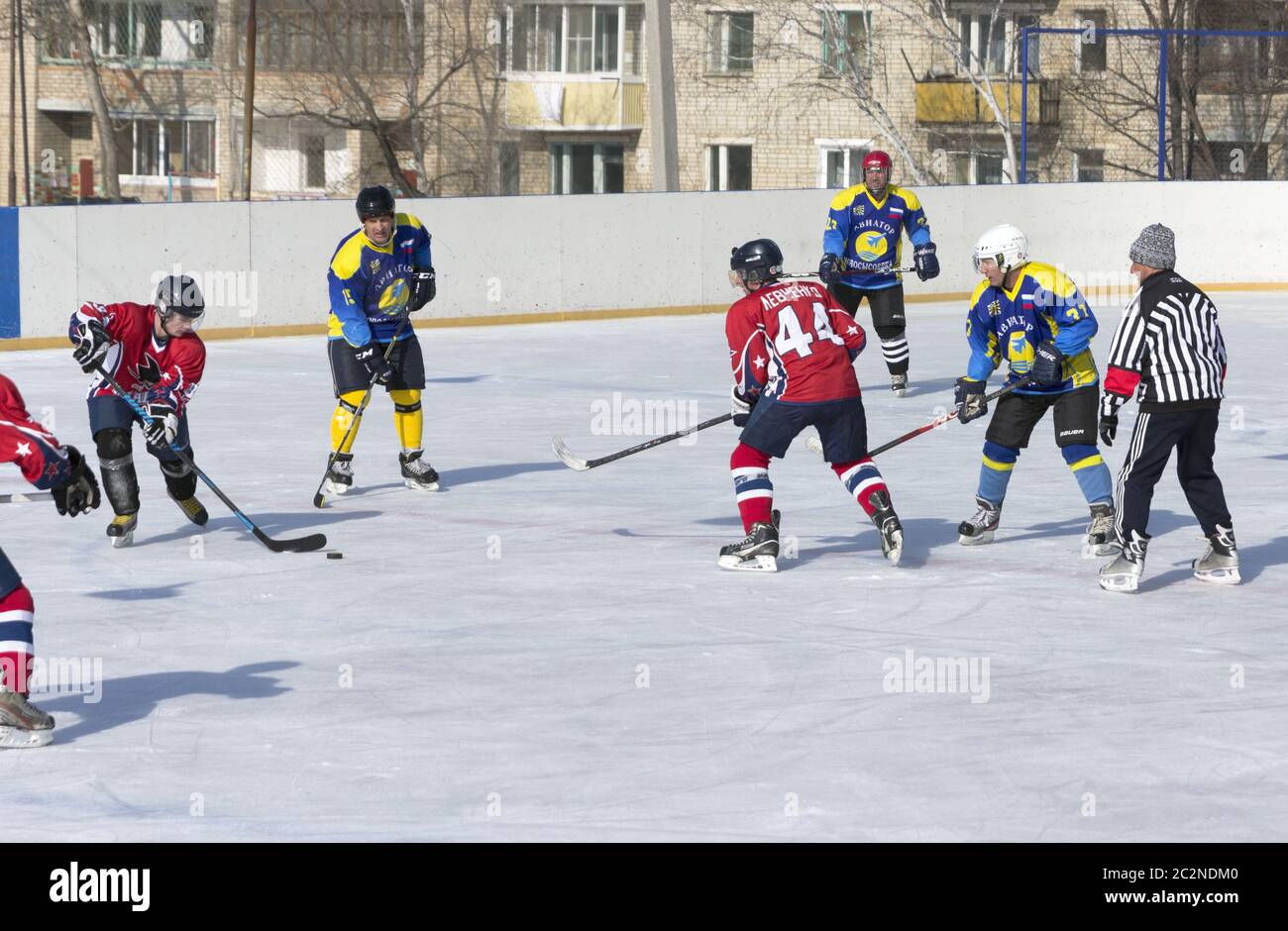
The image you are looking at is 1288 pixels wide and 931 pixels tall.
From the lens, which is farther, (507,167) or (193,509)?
(507,167)

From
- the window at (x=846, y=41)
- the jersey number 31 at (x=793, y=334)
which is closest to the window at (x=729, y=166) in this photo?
the window at (x=846, y=41)

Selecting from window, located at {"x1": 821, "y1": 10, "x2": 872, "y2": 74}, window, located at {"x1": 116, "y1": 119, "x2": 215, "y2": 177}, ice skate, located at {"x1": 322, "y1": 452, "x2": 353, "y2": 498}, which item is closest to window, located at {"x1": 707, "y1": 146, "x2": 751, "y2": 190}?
window, located at {"x1": 821, "y1": 10, "x2": 872, "y2": 74}

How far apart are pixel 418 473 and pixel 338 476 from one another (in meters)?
0.38

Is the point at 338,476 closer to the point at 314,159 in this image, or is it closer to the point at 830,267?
the point at 830,267

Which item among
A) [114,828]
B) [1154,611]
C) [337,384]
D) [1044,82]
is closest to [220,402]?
[337,384]

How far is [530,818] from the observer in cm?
390

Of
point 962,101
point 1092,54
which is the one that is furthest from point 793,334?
point 962,101

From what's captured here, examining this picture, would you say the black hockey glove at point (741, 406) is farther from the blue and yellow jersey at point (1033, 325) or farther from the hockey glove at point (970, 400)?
the blue and yellow jersey at point (1033, 325)

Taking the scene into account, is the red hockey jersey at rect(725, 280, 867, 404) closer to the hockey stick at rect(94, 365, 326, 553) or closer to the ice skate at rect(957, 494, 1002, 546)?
the ice skate at rect(957, 494, 1002, 546)

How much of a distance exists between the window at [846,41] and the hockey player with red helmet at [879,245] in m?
17.6

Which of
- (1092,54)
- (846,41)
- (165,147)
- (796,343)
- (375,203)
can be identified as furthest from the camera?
(846,41)

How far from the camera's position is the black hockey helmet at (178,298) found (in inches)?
262

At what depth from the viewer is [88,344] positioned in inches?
255
